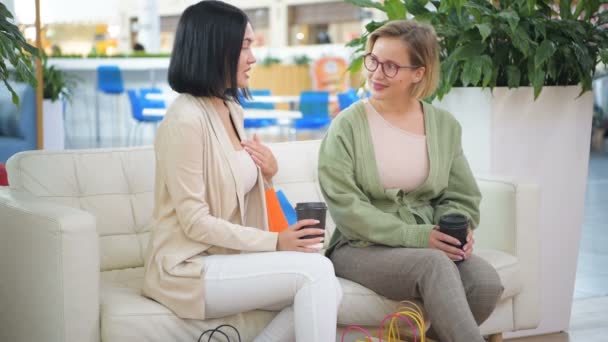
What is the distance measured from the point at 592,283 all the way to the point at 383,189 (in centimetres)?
233

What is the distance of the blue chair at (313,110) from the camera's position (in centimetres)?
930

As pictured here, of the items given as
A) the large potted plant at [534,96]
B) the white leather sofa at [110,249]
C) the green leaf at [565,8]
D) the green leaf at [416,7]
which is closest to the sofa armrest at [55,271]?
the white leather sofa at [110,249]

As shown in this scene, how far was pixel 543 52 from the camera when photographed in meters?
3.23

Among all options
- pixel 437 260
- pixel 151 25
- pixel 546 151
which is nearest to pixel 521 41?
pixel 546 151

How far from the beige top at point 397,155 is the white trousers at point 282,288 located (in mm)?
524

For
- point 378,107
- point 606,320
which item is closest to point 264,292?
point 378,107

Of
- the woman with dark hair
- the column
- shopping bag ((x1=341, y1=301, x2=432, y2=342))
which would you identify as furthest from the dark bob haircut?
the column

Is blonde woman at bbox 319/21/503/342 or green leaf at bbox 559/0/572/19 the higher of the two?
green leaf at bbox 559/0/572/19

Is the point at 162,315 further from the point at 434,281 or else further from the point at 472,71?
the point at 472,71

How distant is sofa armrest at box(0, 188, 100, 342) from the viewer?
2.20 meters

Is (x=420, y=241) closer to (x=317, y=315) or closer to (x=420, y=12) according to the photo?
(x=317, y=315)

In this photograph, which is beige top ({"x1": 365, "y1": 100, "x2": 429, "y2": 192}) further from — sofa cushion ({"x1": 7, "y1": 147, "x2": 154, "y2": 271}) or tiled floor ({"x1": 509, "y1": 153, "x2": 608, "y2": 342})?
tiled floor ({"x1": 509, "y1": 153, "x2": 608, "y2": 342})

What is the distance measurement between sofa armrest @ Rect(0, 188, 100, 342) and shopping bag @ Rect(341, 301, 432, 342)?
29.8 inches

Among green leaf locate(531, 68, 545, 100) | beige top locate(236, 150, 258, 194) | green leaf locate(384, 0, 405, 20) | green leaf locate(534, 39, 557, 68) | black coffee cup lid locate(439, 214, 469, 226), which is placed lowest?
black coffee cup lid locate(439, 214, 469, 226)
